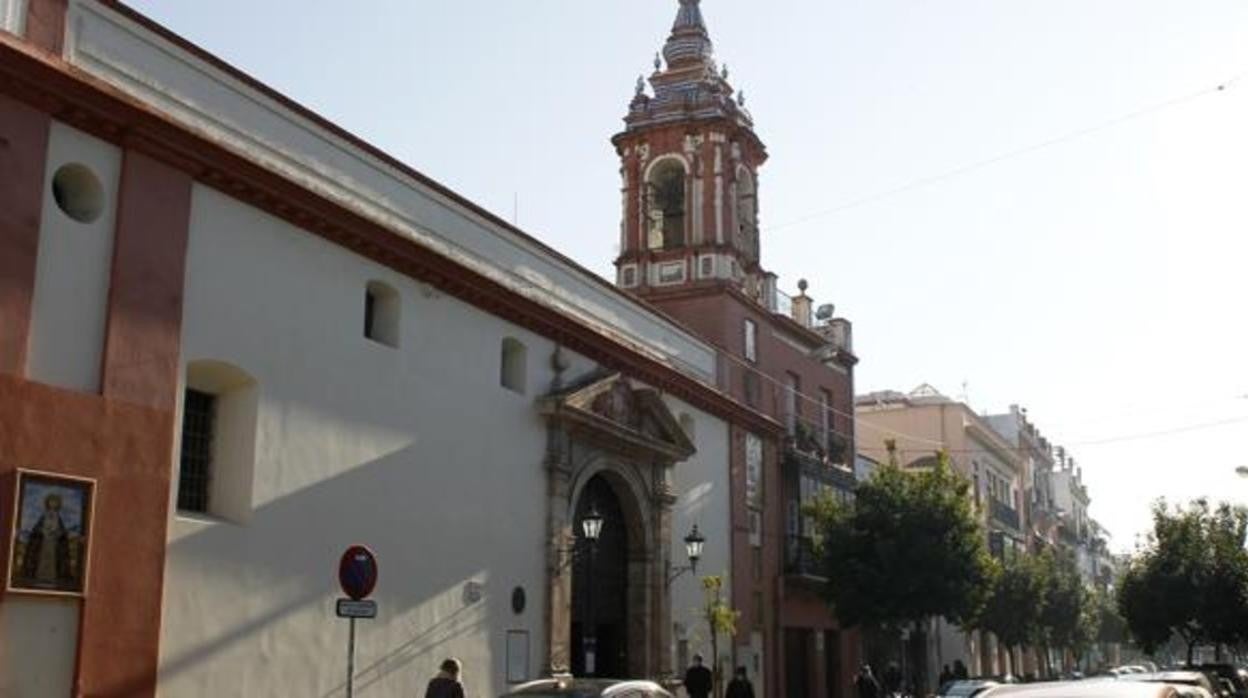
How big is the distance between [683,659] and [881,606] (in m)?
6.55

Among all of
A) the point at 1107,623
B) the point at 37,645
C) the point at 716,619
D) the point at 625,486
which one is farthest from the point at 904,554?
the point at 1107,623

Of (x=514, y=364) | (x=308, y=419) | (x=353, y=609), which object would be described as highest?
(x=514, y=364)

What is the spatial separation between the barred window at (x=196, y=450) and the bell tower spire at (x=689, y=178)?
54.2 feet

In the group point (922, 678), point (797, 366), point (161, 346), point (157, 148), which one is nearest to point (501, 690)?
point (161, 346)

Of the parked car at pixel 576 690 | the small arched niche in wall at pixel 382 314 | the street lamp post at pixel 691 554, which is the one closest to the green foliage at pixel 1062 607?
the street lamp post at pixel 691 554

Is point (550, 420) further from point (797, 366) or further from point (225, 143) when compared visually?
point (797, 366)

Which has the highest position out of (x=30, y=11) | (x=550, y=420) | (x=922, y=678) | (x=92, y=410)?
(x=30, y=11)

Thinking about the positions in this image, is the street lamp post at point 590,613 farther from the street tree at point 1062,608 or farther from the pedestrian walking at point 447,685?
the street tree at point 1062,608

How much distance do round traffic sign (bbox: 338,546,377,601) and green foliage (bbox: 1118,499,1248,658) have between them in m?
31.0

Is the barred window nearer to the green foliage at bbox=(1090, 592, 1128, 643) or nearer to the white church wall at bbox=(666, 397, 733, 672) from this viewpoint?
the white church wall at bbox=(666, 397, 733, 672)

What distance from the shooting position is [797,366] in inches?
1357

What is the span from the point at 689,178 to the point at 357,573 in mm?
20957

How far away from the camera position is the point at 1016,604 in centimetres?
4475

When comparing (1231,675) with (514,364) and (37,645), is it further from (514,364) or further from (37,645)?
(37,645)
